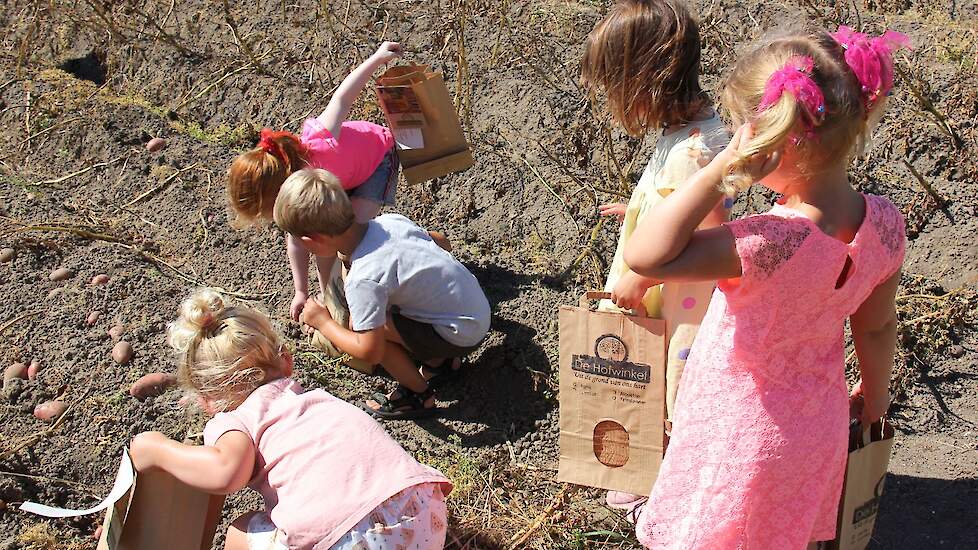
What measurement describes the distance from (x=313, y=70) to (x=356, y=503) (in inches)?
122

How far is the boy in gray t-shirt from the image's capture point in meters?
2.65

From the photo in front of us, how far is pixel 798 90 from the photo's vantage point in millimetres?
1534

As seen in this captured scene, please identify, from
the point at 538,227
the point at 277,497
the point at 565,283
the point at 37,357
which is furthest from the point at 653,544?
the point at 37,357

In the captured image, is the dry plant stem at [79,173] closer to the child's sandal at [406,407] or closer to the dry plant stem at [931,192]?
the child's sandal at [406,407]

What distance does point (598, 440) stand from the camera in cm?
229

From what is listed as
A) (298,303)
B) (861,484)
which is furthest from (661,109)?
(298,303)

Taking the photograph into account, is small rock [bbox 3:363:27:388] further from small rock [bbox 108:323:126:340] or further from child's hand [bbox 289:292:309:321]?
child's hand [bbox 289:292:309:321]

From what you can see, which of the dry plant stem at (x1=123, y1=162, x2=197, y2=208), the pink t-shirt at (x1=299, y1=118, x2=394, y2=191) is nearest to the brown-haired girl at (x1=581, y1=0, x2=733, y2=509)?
the pink t-shirt at (x1=299, y1=118, x2=394, y2=191)

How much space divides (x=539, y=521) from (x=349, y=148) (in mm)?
1428

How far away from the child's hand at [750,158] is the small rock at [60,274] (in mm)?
2867

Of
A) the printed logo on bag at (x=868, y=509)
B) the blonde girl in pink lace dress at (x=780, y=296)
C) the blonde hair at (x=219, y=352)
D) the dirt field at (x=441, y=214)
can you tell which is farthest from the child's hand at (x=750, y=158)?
the dirt field at (x=441, y=214)

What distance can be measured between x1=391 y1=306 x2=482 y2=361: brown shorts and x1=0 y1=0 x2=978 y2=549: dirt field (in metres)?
0.22

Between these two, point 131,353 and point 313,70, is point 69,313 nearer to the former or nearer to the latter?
point 131,353

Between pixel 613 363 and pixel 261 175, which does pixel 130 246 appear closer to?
pixel 261 175
